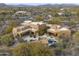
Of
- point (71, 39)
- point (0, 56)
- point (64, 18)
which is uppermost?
point (64, 18)

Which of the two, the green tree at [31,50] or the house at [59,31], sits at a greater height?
the house at [59,31]

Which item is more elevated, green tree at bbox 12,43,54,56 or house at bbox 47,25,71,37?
house at bbox 47,25,71,37

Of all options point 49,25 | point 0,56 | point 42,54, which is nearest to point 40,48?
point 42,54

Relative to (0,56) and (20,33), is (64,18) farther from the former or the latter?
(0,56)

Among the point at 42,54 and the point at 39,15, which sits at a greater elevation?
the point at 39,15

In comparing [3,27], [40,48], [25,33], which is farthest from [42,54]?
[3,27]

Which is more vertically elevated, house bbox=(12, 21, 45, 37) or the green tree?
house bbox=(12, 21, 45, 37)

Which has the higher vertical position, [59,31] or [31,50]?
[59,31]

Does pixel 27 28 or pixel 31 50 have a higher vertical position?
pixel 27 28

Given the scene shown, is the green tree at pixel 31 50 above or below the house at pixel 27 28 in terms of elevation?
below
